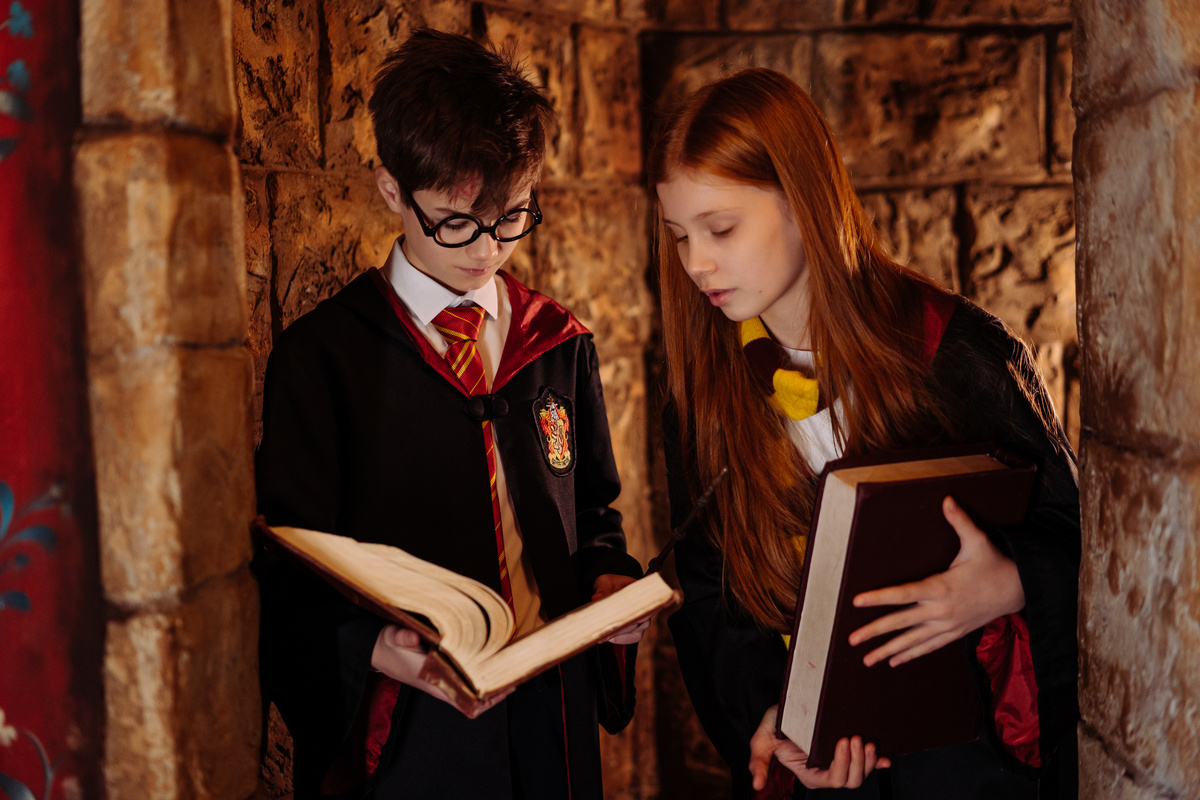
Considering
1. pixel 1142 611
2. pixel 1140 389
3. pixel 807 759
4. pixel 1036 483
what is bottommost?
pixel 807 759

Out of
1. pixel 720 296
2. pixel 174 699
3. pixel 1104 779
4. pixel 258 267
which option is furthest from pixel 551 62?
pixel 1104 779

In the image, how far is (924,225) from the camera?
236 centimetres

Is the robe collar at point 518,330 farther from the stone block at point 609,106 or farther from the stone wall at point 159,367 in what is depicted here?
the stone block at point 609,106

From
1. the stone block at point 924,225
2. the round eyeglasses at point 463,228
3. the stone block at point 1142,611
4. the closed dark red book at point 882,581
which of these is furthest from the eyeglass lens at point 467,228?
the stone block at point 924,225

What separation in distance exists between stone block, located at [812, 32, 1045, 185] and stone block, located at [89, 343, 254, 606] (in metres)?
1.83

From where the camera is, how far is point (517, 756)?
4.75 feet

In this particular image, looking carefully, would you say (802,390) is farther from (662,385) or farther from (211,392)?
(211,392)

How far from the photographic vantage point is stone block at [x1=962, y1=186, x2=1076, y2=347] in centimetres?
232

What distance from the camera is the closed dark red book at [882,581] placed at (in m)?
1.09

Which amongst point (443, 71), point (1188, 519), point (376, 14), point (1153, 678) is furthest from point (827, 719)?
point (376, 14)

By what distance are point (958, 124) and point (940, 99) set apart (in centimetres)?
8

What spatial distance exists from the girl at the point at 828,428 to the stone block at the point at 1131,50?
359 mm

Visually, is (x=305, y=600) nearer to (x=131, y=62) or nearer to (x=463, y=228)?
(x=463, y=228)

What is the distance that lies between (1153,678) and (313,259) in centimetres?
159
